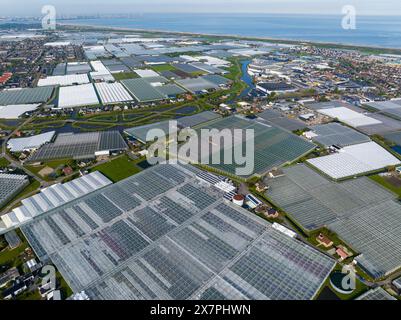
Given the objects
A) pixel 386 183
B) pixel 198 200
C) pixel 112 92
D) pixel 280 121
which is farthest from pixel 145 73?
pixel 386 183

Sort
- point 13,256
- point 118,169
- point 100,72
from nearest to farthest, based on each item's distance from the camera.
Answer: point 13,256
point 118,169
point 100,72

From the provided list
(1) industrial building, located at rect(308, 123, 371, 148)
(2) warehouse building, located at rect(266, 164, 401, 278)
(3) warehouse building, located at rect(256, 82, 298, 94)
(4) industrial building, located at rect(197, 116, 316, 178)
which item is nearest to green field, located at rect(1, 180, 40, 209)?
(4) industrial building, located at rect(197, 116, 316, 178)

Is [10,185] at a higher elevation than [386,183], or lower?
higher

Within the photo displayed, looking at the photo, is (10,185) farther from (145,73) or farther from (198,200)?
(145,73)

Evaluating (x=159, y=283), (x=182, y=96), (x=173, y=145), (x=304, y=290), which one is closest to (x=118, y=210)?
(x=159, y=283)

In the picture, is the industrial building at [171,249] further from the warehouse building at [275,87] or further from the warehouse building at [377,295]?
A: the warehouse building at [275,87]

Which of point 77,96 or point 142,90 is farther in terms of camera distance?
point 142,90

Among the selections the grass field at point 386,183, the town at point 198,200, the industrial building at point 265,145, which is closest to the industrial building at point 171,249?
the town at point 198,200
